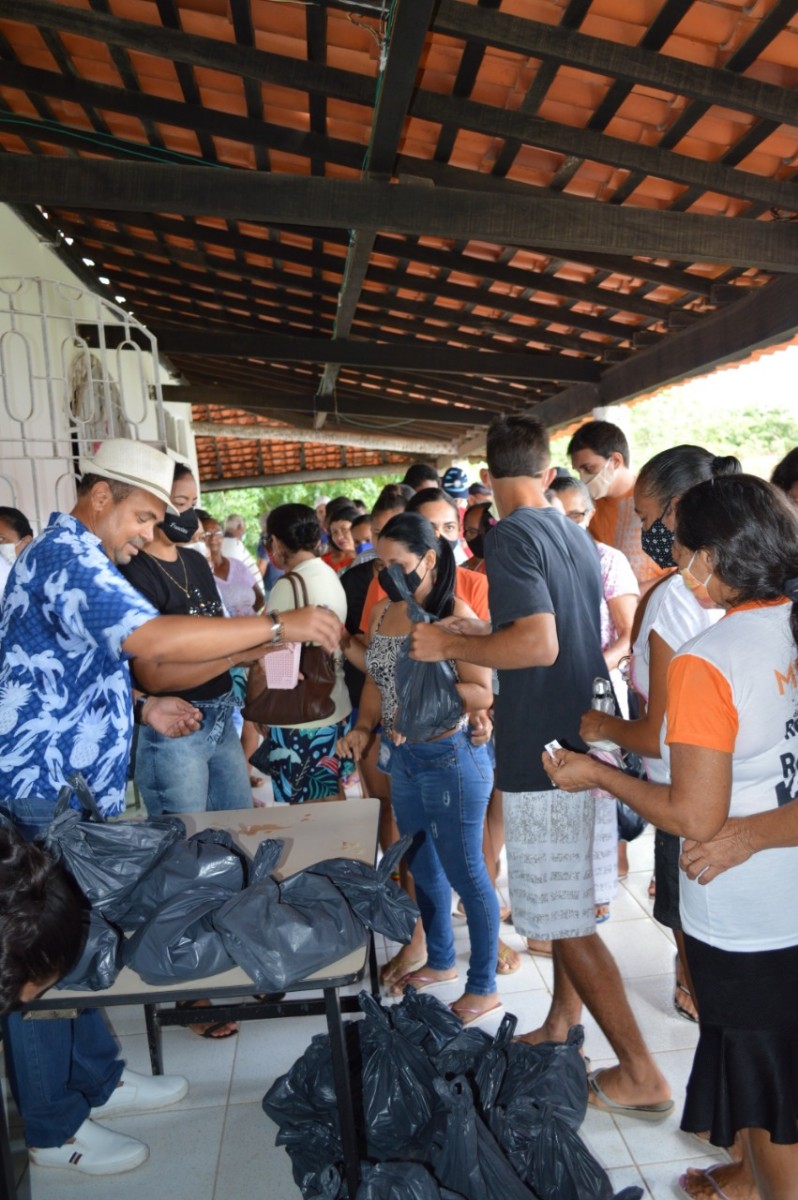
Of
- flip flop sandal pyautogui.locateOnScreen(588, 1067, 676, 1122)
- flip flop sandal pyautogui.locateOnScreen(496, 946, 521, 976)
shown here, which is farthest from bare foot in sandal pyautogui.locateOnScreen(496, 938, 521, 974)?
flip flop sandal pyautogui.locateOnScreen(588, 1067, 676, 1122)

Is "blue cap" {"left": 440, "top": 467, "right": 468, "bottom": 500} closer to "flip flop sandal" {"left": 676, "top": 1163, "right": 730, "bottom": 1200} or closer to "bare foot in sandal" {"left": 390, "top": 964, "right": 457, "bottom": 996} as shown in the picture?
"bare foot in sandal" {"left": 390, "top": 964, "right": 457, "bottom": 996}

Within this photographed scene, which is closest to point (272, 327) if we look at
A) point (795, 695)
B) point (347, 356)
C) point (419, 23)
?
point (347, 356)

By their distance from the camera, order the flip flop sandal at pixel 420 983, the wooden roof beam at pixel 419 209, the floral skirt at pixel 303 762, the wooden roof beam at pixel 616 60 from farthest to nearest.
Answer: the wooden roof beam at pixel 419 209 → the floral skirt at pixel 303 762 → the flip flop sandal at pixel 420 983 → the wooden roof beam at pixel 616 60

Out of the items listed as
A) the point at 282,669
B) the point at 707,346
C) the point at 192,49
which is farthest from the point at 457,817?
the point at 707,346

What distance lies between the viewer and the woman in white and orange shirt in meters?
1.47

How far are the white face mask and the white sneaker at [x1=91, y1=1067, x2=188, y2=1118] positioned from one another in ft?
8.07

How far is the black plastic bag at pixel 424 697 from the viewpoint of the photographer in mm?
2527

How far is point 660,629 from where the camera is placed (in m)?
1.93

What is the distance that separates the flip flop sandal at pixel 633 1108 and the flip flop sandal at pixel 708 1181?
0.19m

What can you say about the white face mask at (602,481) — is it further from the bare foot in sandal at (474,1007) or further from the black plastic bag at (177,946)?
the black plastic bag at (177,946)

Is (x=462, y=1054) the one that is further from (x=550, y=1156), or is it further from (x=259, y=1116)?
(x=259, y=1116)

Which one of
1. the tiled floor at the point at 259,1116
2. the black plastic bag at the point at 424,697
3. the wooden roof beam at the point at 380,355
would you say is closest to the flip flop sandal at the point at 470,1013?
the tiled floor at the point at 259,1116

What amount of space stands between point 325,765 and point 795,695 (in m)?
2.03

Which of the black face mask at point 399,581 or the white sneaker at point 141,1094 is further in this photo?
the black face mask at point 399,581
